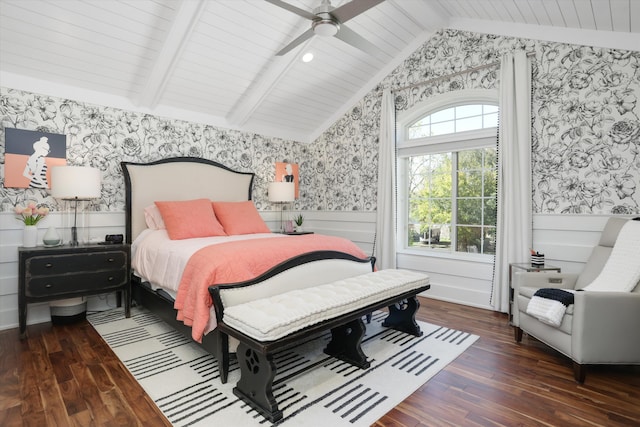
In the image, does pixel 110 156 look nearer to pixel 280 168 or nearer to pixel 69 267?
pixel 69 267

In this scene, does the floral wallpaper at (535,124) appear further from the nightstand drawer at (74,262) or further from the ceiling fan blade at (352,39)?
the ceiling fan blade at (352,39)

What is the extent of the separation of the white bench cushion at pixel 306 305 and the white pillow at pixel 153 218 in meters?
2.07

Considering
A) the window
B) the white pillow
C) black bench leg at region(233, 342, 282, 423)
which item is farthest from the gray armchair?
the white pillow

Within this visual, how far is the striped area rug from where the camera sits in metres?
1.87

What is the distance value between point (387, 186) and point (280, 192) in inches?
59.5

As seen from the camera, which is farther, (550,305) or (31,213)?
(31,213)

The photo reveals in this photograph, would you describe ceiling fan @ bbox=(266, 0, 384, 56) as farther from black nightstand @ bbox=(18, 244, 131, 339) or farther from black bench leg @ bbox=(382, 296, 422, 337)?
black nightstand @ bbox=(18, 244, 131, 339)

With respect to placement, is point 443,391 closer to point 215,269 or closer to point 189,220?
point 215,269

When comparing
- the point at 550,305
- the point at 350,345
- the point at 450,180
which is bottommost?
the point at 350,345

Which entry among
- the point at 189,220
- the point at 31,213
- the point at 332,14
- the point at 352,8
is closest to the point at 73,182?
the point at 31,213

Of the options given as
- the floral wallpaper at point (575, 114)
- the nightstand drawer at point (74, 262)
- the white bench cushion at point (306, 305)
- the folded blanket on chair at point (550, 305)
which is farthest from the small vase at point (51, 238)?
the floral wallpaper at point (575, 114)

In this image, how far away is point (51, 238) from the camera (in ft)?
10.2

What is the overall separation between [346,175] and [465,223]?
187 centimetres

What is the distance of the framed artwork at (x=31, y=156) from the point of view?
3.15 metres
